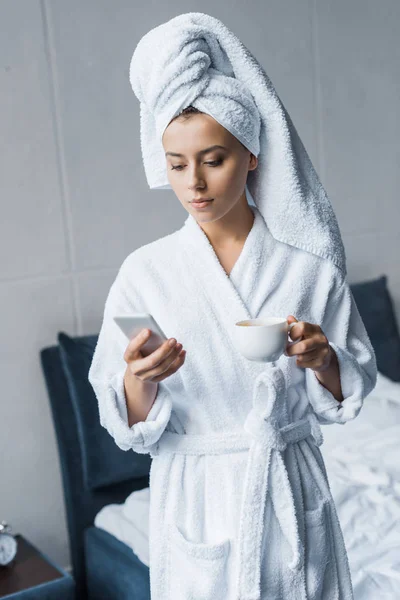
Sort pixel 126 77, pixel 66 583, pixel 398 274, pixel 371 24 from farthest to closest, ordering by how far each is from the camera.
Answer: pixel 398 274, pixel 371 24, pixel 126 77, pixel 66 583

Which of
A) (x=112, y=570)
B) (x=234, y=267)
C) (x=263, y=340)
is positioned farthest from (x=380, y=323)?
(x=263, y=340)

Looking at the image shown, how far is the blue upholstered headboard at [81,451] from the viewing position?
98.5 inches

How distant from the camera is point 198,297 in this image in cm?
145

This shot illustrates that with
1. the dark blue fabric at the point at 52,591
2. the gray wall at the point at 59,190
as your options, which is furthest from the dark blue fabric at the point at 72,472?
the dark blue fabric at the point at 52,591

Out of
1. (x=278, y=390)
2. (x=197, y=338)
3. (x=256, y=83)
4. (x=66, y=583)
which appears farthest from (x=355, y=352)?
(x=66, y=583)

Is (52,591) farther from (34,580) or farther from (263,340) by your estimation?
(263,340)

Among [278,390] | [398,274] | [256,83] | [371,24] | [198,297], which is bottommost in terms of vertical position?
[398,274]

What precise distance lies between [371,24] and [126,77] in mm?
1206

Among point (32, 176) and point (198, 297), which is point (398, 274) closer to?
point (32, 176)

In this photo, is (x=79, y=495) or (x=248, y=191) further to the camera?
(x=79, y=495)

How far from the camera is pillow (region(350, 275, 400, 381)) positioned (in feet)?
10.4

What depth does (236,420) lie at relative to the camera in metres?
1.42

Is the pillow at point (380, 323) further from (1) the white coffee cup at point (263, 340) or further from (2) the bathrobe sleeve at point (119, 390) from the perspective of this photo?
(1) the white coffee cup at point (263, 340)

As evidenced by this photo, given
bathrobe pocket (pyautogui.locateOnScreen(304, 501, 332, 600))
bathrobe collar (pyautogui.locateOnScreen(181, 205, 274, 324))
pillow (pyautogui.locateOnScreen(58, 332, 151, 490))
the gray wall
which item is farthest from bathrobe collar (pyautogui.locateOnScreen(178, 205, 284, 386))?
the gray wall
